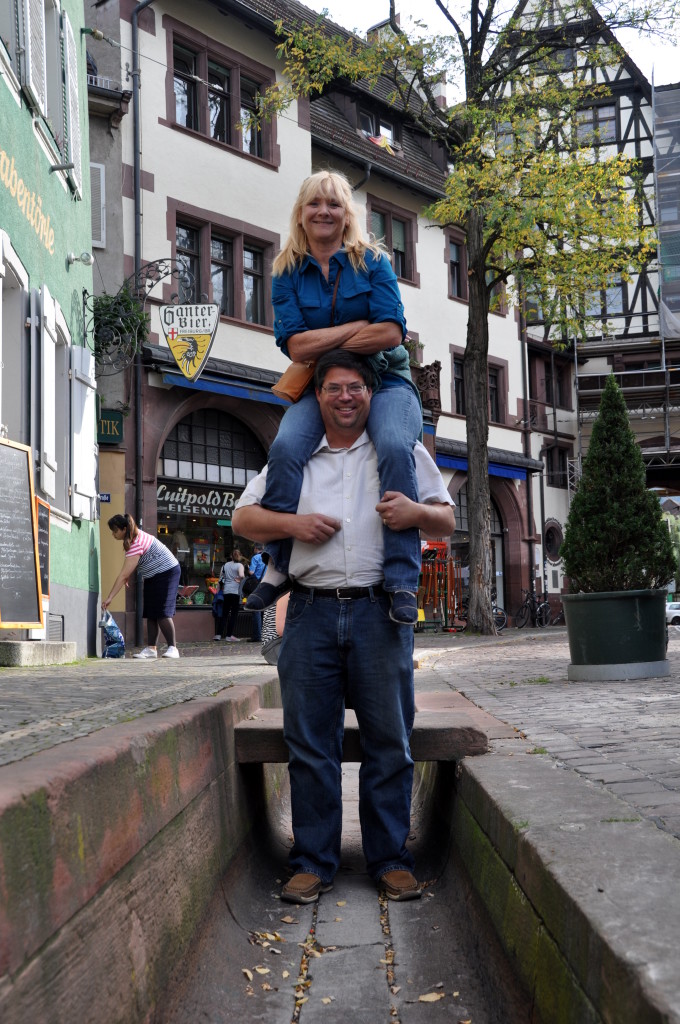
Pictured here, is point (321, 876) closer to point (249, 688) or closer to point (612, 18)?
point (249, 688)

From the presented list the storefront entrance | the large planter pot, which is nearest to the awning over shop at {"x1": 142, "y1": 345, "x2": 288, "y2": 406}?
the storefront entrance

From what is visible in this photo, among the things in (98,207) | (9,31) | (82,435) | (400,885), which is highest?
(98,207)

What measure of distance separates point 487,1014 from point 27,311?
25.3ft

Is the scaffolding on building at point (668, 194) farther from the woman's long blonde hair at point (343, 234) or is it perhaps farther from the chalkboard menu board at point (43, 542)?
the woman's long blonde hair at point (343, 234)

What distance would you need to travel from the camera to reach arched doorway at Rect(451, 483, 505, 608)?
29.2 meters

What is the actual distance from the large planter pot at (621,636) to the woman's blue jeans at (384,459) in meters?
5.22

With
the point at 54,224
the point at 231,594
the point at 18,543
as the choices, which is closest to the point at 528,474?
the point at 231,594

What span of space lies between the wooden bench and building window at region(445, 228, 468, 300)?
2520cm

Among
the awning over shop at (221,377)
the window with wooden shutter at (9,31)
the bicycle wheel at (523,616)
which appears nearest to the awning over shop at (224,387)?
the awning over shop at (221,377)

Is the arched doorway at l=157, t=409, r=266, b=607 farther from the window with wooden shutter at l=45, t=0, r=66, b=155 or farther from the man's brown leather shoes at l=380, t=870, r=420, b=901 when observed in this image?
the man's brown leather shoes at l=380, t=870, r=420, b=901

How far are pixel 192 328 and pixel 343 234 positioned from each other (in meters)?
13.9

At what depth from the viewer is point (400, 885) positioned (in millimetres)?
3729

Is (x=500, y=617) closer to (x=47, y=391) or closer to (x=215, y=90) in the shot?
(x=215, y=90)

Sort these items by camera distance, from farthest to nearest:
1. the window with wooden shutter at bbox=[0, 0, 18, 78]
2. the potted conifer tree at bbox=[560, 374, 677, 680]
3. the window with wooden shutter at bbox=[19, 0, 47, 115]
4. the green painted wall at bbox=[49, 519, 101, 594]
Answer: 1. the green painted wall at bbox=[49, 519, 101, 594]
2. the window with wooden shutter at bbox=[19, 0, 47, 115]
3. the potted conifer tree at bbox=[560, 374, 677, 680]
4. the window with wooden shutter at bbox=[0, 0, 18, 78]
